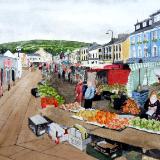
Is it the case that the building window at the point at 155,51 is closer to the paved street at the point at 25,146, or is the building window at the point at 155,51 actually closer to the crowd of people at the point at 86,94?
the crowd of people at the point at 86,94

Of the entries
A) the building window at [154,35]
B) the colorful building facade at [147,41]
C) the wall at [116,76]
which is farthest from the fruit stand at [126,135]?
the building window at [154,35]

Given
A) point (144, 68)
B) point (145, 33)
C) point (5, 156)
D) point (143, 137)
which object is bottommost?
point (5, 156)

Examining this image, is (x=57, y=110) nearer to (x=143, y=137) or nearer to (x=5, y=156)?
(x=5, y=156)

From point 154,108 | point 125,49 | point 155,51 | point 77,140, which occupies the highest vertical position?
point 125,49

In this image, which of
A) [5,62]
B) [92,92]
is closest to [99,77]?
[5,62]

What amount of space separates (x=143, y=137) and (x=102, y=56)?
220ft

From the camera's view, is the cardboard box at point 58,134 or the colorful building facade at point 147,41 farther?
the colorful building facade at point 147,41

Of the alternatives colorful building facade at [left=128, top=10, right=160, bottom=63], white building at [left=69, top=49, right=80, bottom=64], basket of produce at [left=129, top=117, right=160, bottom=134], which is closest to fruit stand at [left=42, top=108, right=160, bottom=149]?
basket of produce at [left=129, top=117, right=160, bottom=134]

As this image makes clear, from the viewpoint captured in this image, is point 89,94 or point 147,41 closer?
point 89,94

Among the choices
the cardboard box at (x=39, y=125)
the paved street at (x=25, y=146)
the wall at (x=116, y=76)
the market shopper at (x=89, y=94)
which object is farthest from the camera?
the wall at (x=116, y=76)

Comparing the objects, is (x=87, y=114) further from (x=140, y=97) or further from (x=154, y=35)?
(x=154, y=35)

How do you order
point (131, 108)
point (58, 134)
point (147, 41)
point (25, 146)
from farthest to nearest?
1. point (147, 41)
2. point (131, 108)
3. point (58, 134)
4. point (25, 146)

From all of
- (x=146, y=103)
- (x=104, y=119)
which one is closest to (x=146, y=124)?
(x=104, y=119)

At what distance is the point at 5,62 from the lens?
37.7m
